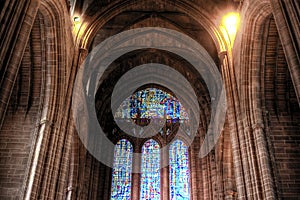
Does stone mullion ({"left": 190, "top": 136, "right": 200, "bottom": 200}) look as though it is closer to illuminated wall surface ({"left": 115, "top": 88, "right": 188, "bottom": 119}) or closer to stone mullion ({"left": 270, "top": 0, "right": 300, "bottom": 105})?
illuminated wall surface ({"left": 115, "top": 88, "right": 188, "bottom": 119})

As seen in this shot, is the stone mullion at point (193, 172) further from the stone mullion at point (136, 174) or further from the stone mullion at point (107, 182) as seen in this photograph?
the stone mullion at point (107, 182)

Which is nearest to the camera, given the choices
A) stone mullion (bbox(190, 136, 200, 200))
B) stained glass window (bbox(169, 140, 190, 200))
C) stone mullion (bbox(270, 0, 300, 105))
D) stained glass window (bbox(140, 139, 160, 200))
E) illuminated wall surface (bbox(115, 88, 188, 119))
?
stone mullion (bbox(270, 0, 300, 105))

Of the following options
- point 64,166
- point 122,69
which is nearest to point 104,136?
point 122,69

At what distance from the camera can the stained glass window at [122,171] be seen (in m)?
20.4

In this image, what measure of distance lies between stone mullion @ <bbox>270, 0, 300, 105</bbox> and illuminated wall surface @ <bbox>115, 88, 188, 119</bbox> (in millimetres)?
14421

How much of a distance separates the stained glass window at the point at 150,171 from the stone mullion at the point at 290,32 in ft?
43.9

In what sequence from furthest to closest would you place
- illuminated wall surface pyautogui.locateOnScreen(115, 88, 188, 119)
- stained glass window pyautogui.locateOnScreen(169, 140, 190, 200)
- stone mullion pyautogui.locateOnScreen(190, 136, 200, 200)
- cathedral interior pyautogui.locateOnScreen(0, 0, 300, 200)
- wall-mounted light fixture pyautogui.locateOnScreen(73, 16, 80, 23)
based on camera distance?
illuminated wall surface pyautogui.locateOnScreen(115, 88, 188, 119), stained glass window pyautogui.locateOnScreen(169, 140, 190, 200), stone mullion pyautogui.locateOnScreen(190, 136, 200, 200), wall-mounted light fixture pyautogui.locateOnScreen(73, 16, 80, 23), cathedral interior pyautogui.locateOnScreen(0, 0, 300, 200)

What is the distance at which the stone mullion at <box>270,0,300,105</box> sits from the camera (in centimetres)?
806

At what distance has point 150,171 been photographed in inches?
829

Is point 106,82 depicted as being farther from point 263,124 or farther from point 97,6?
point 263,124

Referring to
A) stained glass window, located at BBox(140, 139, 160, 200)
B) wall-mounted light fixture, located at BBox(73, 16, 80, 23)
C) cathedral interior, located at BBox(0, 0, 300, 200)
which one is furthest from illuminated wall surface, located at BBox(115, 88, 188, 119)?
wall-mounted light fixture, located at BBox(73, 16, 80, 23)

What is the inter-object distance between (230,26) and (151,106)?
9.02 metres

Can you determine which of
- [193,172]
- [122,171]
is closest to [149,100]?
[122,171]

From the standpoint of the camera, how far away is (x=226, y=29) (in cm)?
1600
